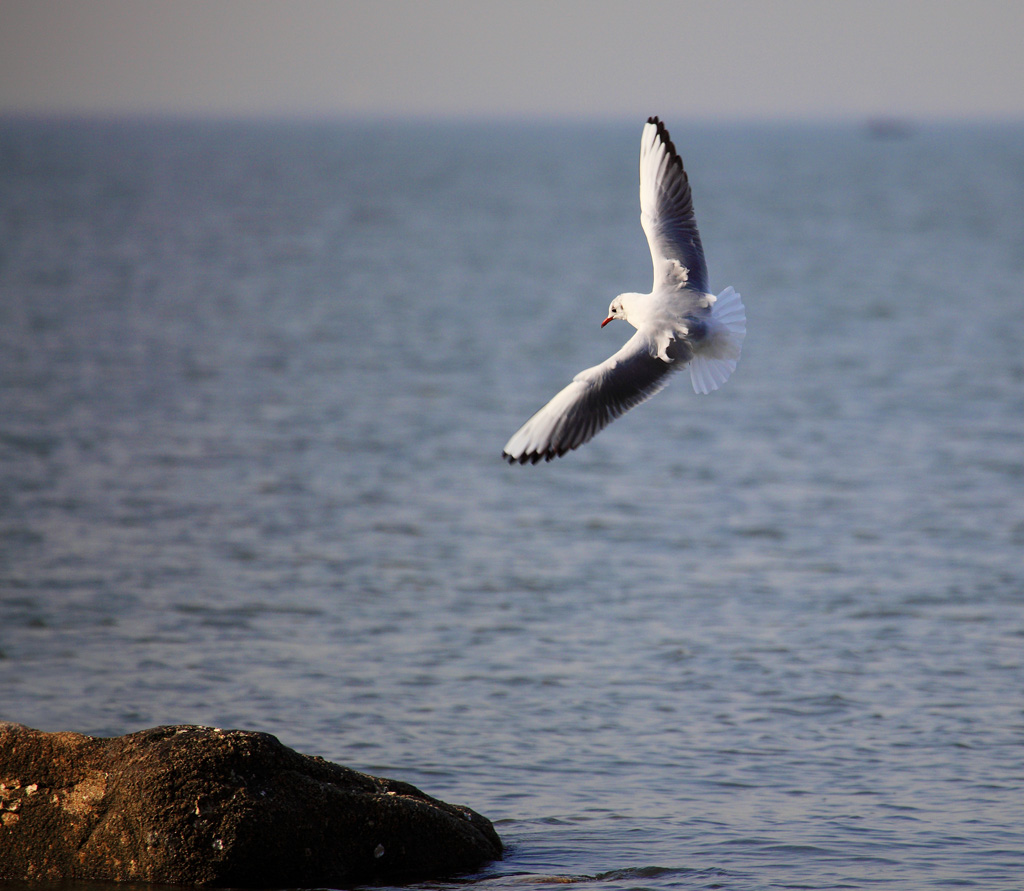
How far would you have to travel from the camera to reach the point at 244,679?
1131 centimetres

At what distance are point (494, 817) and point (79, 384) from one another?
18718mm

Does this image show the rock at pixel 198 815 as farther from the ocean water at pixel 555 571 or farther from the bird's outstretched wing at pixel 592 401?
the bird's outstretched wing at pixel 592 401

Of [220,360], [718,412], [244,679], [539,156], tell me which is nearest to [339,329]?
[220,360]

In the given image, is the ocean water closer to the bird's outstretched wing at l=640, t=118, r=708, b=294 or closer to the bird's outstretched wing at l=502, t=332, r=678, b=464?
the bird's outstretched wing at l=502, t=332, r=678, b=464

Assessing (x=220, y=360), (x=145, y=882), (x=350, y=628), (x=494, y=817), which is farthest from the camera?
(x=220, y=360)

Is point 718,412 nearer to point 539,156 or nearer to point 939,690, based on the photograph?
point 939,690

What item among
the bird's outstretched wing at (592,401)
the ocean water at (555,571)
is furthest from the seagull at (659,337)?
the ocean water at (555,571)

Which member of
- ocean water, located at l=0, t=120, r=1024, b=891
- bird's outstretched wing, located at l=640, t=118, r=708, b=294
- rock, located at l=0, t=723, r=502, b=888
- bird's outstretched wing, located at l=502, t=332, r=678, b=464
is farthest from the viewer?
ocean water, located at l=0, t=120, r=1024, b=891

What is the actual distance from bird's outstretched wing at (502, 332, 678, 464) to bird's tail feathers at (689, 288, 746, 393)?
0.15 meters

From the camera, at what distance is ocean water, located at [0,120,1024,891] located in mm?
9195

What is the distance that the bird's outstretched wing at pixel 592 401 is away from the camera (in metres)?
6.95

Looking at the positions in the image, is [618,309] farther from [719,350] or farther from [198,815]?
[198,815]

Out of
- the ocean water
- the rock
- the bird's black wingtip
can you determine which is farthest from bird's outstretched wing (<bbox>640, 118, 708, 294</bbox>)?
the ocean water

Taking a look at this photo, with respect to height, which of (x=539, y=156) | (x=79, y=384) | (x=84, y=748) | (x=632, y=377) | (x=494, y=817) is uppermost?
(x=539, y=156)
